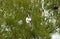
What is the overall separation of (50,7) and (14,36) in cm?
101

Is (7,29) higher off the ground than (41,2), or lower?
lower

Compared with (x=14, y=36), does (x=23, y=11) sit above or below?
above

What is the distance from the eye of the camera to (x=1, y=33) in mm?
5000

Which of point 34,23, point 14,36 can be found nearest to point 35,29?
point 34,23

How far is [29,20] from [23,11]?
0.22 meters

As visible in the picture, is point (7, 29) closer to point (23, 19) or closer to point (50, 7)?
point (23, 19)

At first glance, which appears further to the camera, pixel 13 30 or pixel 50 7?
pixel 50 7

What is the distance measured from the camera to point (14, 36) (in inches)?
201

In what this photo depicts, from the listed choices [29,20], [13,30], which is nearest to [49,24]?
[29,20]

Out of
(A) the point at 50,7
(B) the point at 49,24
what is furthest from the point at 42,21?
(A) the point at 50,7

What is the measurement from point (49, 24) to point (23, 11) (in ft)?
1.91

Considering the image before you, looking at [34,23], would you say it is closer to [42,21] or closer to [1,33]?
[42,21]

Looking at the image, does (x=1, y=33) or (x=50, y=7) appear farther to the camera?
(x=50, y=7)

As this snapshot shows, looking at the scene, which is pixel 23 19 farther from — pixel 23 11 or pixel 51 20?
pixel 51 20
